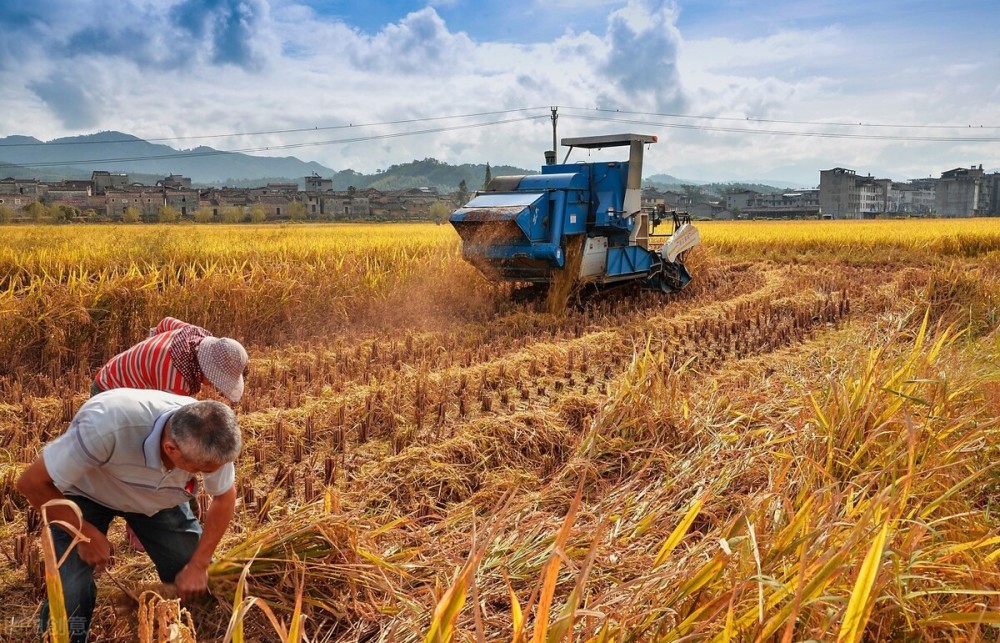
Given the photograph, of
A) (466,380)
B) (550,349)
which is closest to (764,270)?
(550,349)

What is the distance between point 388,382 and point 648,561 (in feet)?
11.9

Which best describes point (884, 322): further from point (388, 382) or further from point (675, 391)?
point (388, 382)

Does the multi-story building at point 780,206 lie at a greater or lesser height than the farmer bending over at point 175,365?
greater

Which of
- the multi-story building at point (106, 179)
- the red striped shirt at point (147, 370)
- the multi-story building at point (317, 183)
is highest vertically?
the multi-story building at point (317, 183)

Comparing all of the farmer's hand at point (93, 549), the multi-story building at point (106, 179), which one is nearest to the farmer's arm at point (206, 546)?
the farmer's hand at point (93, 549)

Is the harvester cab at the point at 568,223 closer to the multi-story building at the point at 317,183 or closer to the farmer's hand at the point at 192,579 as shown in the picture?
the farmer's hand at the point at 192,579

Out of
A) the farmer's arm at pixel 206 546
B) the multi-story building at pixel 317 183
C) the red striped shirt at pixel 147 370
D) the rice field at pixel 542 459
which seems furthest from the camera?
the multi-story building at pixel 317 183

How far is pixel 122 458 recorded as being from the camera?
2.42 metres

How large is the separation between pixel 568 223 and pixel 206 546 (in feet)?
24.0

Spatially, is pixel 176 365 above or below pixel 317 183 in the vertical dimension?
below

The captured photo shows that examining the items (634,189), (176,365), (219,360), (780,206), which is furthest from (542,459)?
(780,206)

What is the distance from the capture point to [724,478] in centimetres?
338

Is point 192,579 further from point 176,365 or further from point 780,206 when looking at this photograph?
point 780,206

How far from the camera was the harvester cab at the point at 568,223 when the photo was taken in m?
8.82
